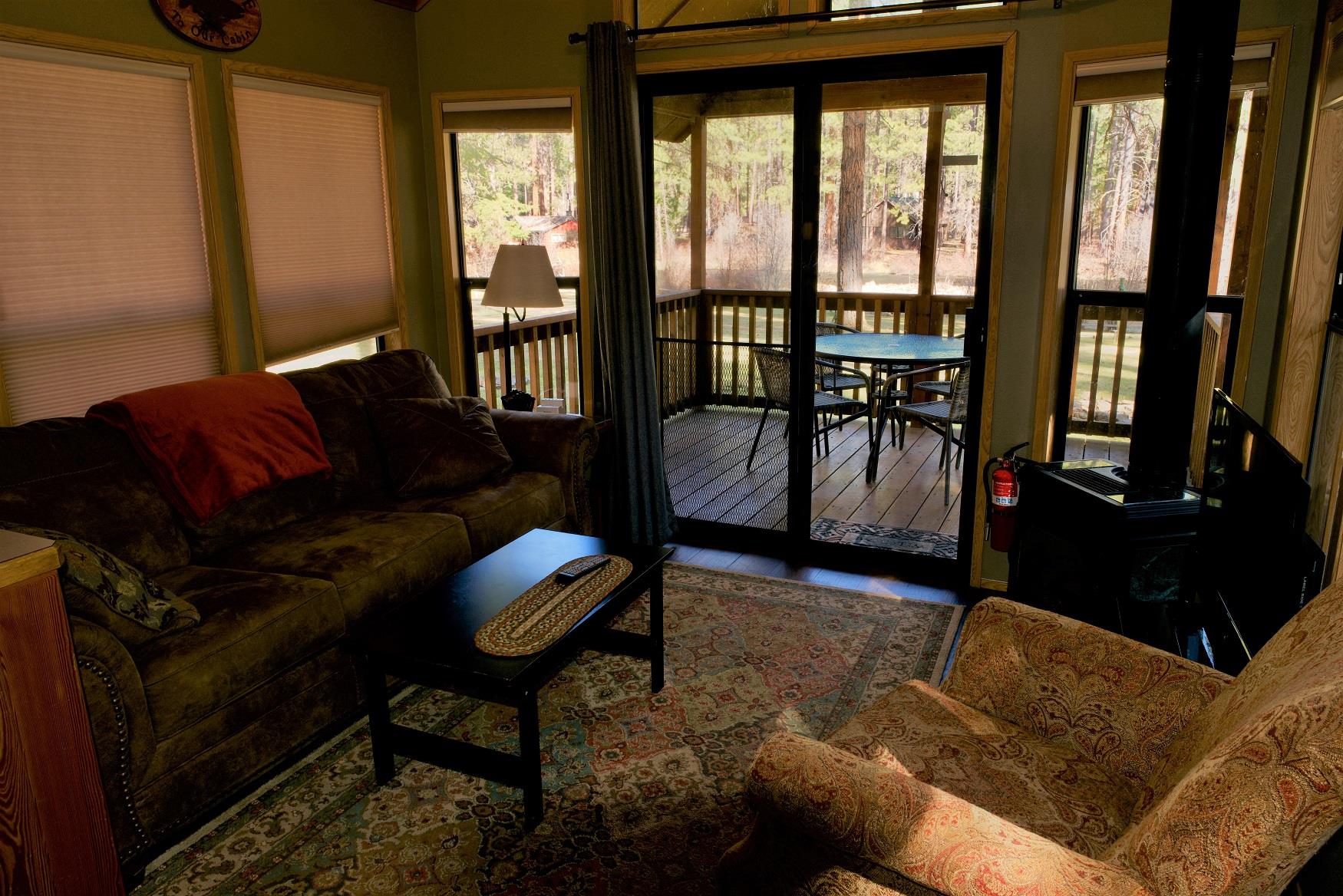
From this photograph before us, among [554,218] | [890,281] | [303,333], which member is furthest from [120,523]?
[890,281]

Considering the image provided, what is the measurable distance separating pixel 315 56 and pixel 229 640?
264 cm

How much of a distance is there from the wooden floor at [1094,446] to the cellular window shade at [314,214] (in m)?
3.14

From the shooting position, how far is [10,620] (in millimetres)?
1661

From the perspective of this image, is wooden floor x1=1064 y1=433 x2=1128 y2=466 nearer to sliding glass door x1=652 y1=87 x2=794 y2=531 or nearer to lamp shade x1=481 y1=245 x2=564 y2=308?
sliding glass door x1=652 y1=87 x2=794 y2=531

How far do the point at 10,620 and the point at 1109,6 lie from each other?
3.60 m

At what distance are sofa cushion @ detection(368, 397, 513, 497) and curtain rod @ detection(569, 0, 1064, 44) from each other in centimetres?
176

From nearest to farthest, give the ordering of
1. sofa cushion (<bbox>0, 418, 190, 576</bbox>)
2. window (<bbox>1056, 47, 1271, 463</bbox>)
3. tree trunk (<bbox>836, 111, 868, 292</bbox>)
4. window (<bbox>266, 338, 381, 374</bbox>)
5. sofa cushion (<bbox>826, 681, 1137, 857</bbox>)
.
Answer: sofa cushion (<bbox>826, 681, 1137, 857</bbox>)
sofa cushion (<bbox>0, 418, 190, 576</bbox>)
window (<bbox>1056, 47, 1271, 463</bbox>)
tree trunk (<bbox>836, 111, 868, 292</bbox>)
window (<bbox>266, 338, 381, 374</bbox>)

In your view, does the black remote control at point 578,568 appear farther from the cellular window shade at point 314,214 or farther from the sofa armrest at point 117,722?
the cellular window shade at point 314,214

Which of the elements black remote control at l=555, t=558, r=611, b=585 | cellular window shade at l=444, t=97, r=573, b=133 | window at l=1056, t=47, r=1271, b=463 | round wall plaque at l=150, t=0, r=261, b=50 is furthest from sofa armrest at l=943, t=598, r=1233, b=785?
round wall plaque at l=150, t=0, r=261, b=50

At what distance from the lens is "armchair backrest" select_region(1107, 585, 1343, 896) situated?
3.59 ft

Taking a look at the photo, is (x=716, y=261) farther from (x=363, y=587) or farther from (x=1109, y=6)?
(x=363, y=587)

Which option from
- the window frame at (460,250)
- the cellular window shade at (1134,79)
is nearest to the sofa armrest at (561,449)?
the window frame at (460,250)

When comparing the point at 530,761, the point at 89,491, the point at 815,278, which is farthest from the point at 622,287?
the point at 530,761

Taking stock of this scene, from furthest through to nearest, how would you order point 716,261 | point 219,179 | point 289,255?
point 716,261
point 289,255
point 219,179
